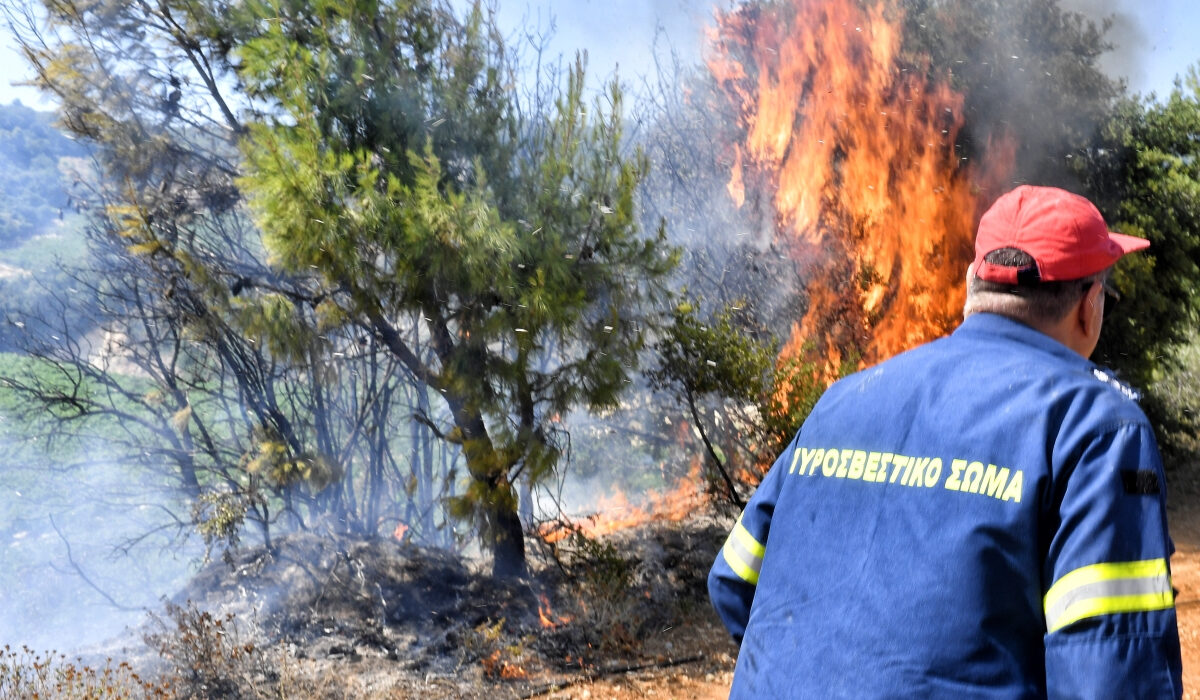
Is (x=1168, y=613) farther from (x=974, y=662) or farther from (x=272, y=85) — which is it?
(x=272, y=85)

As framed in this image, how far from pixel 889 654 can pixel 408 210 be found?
19.0ft

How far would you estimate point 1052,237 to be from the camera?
1.58m

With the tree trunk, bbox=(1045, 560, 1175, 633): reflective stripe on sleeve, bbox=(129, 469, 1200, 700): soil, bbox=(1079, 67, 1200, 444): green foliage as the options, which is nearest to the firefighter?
bbox=(1045, 560, 1175, 633): reflective stripe on sleeve

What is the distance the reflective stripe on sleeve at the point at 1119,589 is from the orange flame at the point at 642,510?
6745 millimetres

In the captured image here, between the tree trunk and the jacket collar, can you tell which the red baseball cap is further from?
the tree trunk

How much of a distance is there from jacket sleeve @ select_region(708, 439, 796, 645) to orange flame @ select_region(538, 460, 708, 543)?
603 centimetres

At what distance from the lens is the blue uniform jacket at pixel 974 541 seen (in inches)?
51.2

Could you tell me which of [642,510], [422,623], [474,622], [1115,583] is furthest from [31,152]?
[1115,583]

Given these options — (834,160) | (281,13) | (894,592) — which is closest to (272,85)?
(281,13)

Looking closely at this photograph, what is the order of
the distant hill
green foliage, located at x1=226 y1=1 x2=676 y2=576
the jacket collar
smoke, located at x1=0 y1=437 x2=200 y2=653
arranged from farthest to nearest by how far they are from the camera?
the distant hill < smoke, located at x1=0 y1=437 x2=200 y2=653 < green foliage, located at x1=226 y1=1 x2=676 y2=576 < the jacket collar

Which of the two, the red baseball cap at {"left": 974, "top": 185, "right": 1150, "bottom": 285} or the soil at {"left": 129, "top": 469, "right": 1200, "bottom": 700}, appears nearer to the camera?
the red baseball cap at {"left": 974, "top": 185, "right": 1150, "bottom": 285}

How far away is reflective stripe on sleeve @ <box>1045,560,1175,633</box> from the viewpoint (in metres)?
1.29

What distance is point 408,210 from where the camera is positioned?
6.72 m

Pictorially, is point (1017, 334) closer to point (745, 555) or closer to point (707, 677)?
point (745, 555)
